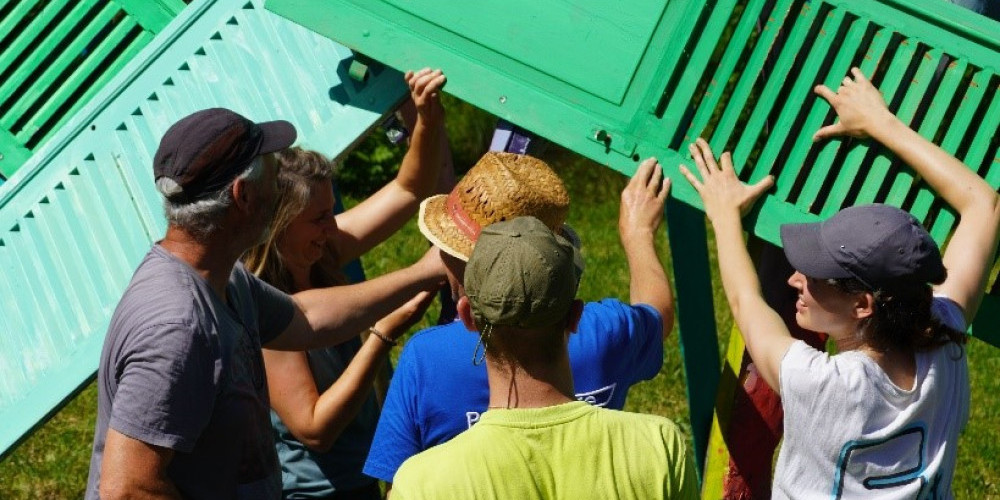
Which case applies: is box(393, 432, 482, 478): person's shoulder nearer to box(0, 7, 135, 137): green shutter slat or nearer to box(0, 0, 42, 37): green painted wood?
box(0, 7, 135, 137): green shutter slat

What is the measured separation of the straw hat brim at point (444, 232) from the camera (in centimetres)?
257

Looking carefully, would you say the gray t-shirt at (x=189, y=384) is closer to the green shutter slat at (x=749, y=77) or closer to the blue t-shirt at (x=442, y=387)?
the blue t-shirt at (x=442, y=387)

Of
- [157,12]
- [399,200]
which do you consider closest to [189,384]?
[399,200]

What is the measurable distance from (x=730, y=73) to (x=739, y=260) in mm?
482

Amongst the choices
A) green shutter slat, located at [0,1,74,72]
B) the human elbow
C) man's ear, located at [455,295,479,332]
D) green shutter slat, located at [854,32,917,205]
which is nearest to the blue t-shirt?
man's ear, located at [455,295,479,332]

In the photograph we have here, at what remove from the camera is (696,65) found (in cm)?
308

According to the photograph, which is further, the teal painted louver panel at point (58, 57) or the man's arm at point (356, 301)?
the teal painted louver panel at point (58, 57)

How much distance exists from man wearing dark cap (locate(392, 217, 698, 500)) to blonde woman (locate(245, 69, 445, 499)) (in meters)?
0.93

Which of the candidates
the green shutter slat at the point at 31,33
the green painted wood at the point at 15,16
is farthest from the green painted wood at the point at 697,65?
the green painted wood at the point at 15,16

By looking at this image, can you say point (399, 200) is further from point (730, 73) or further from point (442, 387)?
point (442, 387)

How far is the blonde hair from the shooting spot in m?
3.22

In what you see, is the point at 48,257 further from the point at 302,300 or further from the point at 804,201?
the point at 804,201

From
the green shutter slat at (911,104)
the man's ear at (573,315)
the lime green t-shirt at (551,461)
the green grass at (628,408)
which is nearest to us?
the lime green t-shirt at (551,461)

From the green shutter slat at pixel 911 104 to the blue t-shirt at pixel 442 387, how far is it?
0.79 metres
